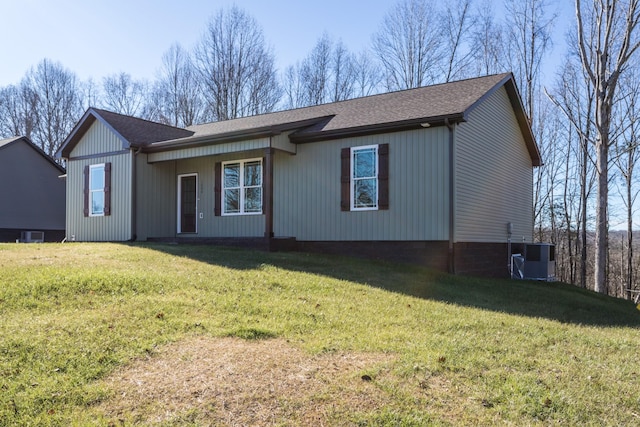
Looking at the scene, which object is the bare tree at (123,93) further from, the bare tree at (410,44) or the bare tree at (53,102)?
the bare tree at (410,44)

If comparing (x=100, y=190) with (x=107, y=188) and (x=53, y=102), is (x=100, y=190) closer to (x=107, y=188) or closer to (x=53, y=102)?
(x=107, y=188)

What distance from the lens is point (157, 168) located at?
1423 centimetres

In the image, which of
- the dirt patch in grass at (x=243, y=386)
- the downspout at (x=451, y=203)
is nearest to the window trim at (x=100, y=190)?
the downspout at (x=451, y=203)

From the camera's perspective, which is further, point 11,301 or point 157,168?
point 157,168

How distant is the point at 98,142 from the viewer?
14.5 meters

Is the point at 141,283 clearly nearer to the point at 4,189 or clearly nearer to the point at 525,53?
the point at 4,189

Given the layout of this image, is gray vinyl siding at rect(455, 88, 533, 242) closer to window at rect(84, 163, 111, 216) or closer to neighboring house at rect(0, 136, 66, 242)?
window at rect(84, 163, 111, 216)

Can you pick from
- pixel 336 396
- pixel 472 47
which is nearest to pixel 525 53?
pixel 472 47

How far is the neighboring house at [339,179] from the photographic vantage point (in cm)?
1073

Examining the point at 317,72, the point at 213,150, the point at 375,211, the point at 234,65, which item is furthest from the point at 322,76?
the point at 375,211

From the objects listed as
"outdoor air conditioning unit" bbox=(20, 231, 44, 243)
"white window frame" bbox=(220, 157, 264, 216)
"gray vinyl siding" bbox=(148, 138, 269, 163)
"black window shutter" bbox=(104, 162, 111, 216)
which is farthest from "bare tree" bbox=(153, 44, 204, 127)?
"white window frame" bbox=(220, 157, 264, 216)

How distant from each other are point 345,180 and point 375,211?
1015 mm

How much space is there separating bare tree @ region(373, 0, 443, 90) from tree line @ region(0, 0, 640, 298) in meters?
0.05

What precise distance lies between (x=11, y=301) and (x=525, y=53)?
22.0 m
